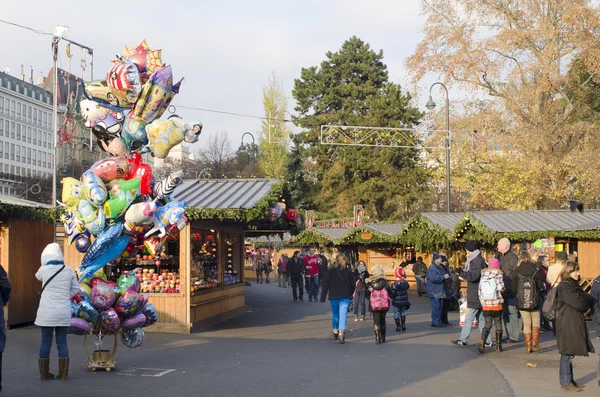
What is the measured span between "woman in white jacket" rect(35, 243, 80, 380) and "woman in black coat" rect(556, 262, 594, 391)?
264 inches

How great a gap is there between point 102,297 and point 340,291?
17.9 ft

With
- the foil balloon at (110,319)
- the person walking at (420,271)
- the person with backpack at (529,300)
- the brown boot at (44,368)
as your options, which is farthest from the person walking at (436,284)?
the brown boot at (44,368)

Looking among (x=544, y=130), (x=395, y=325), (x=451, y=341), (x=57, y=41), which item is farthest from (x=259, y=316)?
(x=544, y=130)

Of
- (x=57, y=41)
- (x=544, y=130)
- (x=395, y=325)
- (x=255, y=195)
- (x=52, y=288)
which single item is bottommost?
(x=395, y=325)

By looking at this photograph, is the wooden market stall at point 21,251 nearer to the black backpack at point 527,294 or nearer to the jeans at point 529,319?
the black backpack at point 527,294

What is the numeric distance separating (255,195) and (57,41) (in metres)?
16.1

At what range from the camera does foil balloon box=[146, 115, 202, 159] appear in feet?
39.3

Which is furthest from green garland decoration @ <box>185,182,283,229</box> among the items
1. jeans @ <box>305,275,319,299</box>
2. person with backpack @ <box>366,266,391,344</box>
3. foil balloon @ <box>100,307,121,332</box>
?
jeans @ <box>305,275,319,299</box>

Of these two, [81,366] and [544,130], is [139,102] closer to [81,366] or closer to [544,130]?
[81,366]

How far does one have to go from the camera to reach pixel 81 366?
11.0 meters

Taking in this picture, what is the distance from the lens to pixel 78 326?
10266 mm

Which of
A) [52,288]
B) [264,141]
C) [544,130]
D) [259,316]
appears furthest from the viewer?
[264,141]

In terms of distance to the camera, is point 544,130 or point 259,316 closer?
point 259,316

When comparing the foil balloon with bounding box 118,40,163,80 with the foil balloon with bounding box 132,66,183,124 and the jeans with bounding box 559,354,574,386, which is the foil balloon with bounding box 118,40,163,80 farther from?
the jeans with bounding box 559,354,574,386
